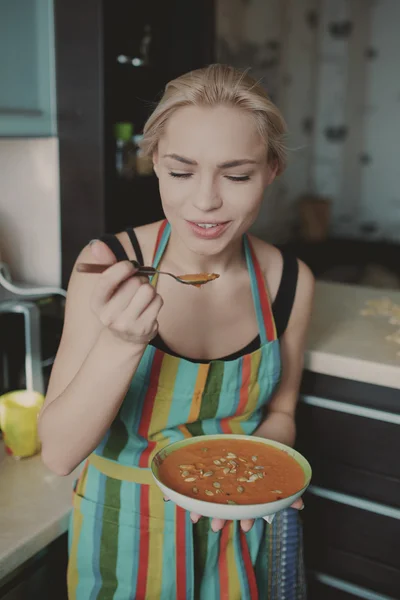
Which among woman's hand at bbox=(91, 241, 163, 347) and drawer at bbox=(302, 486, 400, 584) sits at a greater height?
woman's hand at bbox=(91, 241, 163, 347)

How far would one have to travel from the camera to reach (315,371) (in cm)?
150

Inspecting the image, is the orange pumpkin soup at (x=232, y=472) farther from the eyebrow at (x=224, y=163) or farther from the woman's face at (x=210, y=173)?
the eyebrow at (x=224, y=163)

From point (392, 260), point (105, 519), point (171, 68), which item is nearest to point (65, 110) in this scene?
point (171, 68)

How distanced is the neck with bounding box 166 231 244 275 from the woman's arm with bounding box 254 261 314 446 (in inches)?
6.7

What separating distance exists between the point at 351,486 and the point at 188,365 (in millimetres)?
640

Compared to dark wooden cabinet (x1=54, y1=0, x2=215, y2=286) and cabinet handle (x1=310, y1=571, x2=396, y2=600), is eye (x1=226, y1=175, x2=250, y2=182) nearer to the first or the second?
dark wooden cabinet (x1=54, y1=0, x2=215, y2=286)

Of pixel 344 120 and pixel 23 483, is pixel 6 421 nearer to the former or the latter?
pixel 23 483

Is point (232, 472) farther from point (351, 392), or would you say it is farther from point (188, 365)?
point (351, 392)

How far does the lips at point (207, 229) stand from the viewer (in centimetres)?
105

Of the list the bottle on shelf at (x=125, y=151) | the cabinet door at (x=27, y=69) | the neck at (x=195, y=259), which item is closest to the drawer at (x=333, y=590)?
the neck at (x=195, y=259)

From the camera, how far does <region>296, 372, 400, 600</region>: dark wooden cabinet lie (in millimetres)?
1457

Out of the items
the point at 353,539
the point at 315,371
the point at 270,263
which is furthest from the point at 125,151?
the point at 353,539

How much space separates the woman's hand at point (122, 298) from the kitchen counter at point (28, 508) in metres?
0.50

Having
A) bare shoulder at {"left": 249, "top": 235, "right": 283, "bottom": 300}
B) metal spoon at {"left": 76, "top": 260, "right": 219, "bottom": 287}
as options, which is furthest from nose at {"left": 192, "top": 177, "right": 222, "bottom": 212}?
bare shoulder at {"left": 249, "top": 235, "right": 283, "bottom": 300}
